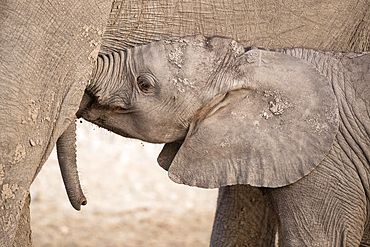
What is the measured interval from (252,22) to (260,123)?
42cm

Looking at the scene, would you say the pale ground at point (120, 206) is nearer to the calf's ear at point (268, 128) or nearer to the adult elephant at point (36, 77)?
the calf's ear at point (268, 128)

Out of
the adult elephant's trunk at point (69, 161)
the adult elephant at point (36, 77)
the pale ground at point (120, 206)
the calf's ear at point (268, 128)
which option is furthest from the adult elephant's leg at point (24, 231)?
the pale ground at point (120, 206)

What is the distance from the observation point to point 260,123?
2201 mm

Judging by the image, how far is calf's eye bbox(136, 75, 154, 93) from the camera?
219cm

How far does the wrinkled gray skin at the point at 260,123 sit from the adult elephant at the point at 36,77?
0.20 metres

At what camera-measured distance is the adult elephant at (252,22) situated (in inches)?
89.8

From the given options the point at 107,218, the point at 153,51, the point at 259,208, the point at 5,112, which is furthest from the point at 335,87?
the point at 107,218

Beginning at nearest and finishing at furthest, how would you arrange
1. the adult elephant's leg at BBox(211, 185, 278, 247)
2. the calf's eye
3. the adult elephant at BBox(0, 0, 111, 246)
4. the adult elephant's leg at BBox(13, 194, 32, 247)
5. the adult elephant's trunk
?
1. the adult elephant at BBox(0, 0, 111, 246)
2. the calf's eye
3. the adult elephant's trunk
4. the adult elephant's leg at BBox(13, 194, 32, 247)
5. the adult elephant's leg at BBox(211, 185, 278, 247)

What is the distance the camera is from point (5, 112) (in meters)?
1.90

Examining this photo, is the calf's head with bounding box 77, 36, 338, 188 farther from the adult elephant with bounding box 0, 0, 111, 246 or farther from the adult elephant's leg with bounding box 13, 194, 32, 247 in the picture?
the adult elephant's leg with bounding box 13, 194, 32, 247

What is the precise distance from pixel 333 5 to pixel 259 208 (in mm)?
882

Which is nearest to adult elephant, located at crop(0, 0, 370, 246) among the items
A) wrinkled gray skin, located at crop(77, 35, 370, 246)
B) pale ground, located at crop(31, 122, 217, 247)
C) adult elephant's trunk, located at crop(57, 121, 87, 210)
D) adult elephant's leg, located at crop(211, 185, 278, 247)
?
wrinkled gray skin, located at crop(77, 35, 370, 246)

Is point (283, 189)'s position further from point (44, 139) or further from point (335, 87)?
point (44, 139)

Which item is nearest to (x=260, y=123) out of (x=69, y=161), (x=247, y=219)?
(x=69, y=161)
